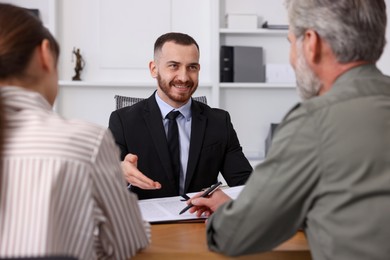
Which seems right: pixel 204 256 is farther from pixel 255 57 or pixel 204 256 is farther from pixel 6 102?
pixel 255 57

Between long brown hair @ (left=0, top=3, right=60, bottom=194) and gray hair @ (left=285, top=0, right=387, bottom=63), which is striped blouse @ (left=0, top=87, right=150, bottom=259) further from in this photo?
gray hair @ (left=285, top=0, right=387, bottom=63)

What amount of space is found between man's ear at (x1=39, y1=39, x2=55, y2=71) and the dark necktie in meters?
1.10

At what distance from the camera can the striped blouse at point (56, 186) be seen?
2.56 feet

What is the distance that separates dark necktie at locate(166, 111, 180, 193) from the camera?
2013mm

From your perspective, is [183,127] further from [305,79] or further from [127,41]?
[127,41]

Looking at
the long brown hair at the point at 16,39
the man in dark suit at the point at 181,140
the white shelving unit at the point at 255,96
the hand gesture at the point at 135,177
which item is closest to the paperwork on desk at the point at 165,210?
the hand gesture at the point at 135,177

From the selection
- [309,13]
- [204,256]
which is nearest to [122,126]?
[204,256]

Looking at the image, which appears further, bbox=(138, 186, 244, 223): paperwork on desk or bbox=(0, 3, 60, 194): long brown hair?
bbox=(138, 186, 244, 223): paperwork on desk

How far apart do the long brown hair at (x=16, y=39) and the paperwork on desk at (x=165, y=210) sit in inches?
24.3

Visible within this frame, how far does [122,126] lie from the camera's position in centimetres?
210

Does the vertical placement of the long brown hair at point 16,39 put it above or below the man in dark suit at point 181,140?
above

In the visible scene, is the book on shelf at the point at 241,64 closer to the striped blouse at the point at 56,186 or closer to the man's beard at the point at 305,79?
the man's beard at the point at 305,79

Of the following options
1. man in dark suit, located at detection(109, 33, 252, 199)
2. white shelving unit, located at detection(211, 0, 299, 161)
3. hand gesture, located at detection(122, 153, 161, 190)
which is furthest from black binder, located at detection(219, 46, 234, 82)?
hand gesture, located at detection(122, 153, 161, 190)

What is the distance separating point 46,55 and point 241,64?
9.74 feet
